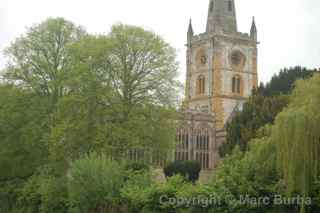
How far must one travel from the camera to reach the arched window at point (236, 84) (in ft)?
227

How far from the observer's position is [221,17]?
69.8 metres

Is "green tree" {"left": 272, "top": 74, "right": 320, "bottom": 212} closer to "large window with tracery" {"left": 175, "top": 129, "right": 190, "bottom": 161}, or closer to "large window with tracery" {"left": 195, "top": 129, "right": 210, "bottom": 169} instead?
"large window with tracery" {"left": 175, "top": 129, "right": 190, "bottom": 161}

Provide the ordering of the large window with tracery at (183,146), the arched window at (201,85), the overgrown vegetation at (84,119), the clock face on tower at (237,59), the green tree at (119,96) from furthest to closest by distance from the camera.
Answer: the clock face on tower at (237,59) < the arched window at (201,85) < the large window with tracery at (183,146) < the green tree at (119,96) < the overgrown vegetation at (84,119)

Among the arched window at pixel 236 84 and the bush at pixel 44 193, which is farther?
the arched window at pixel 236 84

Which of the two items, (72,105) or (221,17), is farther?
(221,17)

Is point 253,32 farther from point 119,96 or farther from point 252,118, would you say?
point 119,96

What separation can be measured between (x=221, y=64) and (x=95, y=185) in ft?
148

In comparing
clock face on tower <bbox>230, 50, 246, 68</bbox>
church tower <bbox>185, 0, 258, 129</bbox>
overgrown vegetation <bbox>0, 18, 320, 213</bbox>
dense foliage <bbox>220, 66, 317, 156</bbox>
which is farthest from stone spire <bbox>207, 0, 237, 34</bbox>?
overgrown vegetation <bbox>0, 18, 320, 213</bbox>

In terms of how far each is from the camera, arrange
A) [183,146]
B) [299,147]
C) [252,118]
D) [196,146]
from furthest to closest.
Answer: [196,146]
[183,146]
[252,118]
[299,147]

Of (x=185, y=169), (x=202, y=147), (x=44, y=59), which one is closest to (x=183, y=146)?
(x=202, y=147)

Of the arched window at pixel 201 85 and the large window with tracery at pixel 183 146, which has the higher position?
the arched window at pixel 201 85

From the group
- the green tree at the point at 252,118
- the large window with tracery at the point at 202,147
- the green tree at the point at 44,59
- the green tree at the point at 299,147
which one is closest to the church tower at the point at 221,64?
the large window with tracery at the point at 202,147

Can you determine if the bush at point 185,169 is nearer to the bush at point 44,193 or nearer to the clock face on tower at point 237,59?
the bush at point 44,193

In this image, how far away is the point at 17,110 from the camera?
31406 mm
